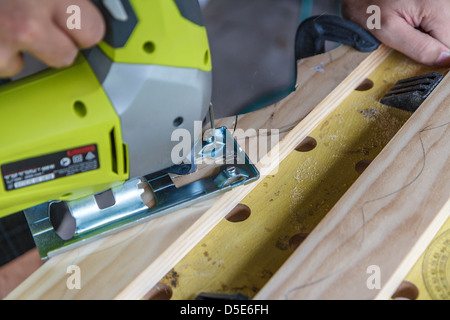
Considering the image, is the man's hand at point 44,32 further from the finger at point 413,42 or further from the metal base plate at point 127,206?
the finger at point 413,42

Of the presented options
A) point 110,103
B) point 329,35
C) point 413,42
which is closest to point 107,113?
point 110,103

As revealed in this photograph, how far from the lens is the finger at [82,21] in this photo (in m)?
0.81

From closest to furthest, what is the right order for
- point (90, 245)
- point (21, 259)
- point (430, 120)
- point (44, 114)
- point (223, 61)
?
1. point (44, 114)
2. point (90, 245)
3. point (430, 120)
4. point (21, 259)
5. point (223, 61)

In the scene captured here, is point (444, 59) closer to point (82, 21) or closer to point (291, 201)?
point (291, 201)

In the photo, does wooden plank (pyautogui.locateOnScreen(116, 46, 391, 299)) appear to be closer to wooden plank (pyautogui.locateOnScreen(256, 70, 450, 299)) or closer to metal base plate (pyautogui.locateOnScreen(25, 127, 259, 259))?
metal base plate (pyautogui.locateOnScreen(25, 127, 259, 259))

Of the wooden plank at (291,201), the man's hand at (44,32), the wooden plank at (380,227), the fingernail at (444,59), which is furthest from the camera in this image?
the fingernail at (444,59)

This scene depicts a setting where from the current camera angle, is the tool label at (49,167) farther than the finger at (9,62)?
Yes

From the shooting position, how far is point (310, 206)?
1132 millimetres

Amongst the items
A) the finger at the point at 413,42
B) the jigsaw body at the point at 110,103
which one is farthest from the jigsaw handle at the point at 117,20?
the finger at the point at 413,42

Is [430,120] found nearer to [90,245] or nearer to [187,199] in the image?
[187,199]

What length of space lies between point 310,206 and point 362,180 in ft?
0.48

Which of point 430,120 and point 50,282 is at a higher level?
point 430,120

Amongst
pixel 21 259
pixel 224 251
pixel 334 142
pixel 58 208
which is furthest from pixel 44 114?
pixel 21 259

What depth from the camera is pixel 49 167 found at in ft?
3.14
